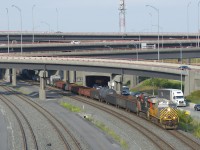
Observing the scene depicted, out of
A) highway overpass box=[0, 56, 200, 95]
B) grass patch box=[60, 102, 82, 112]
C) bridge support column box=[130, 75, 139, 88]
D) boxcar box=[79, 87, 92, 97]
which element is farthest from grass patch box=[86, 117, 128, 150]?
bridge support column box=[130, 75, 139, 88]

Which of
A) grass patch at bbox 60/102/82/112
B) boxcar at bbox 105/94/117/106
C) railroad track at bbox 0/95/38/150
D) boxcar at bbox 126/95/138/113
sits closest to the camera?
railroad track at bbox 0/95/38/150

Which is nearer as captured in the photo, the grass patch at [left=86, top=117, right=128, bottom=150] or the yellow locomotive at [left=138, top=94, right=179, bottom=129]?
the grass patch at [left=86, top=117, right=128, bottom=150]

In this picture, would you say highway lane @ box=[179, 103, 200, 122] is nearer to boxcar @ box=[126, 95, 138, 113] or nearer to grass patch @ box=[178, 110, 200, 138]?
grass patch @ box=[178, 110, 200, 138]

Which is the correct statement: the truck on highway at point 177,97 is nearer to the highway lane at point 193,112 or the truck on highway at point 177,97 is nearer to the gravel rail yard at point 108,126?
the highway lane at point 193,112

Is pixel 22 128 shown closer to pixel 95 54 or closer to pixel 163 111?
pixel 163 111

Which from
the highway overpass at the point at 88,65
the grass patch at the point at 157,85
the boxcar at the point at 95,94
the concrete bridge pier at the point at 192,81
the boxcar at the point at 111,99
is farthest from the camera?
the grass patch at the point at 157,85

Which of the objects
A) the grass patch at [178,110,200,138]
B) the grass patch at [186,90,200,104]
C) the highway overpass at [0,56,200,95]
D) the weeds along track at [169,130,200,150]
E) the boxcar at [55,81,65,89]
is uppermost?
the highway overpass at [0,56,200,95]

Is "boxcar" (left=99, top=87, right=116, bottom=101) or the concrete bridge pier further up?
the concrete bridge pier

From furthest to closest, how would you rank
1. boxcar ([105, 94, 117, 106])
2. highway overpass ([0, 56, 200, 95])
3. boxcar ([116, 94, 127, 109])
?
highway overpass ([0, 56, 200, 95]) → boxcar ([105, 94, 117, 106]) → boxcar ([116, 94, 127, 109])

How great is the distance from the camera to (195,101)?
73625 mm

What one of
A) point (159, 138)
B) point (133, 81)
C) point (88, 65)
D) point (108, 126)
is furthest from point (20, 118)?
point (133, 81)

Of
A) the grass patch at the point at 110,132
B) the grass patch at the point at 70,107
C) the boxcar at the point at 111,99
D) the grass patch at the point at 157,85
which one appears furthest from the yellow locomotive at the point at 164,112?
the grass patch at the point at 157,85

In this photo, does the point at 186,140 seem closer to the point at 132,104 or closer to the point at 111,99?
the point at 132,104

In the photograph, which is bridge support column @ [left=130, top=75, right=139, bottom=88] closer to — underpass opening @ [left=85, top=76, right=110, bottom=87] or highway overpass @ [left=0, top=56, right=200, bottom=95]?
underpass opening @ [left=85, top=76, right=110, bottom=87]
